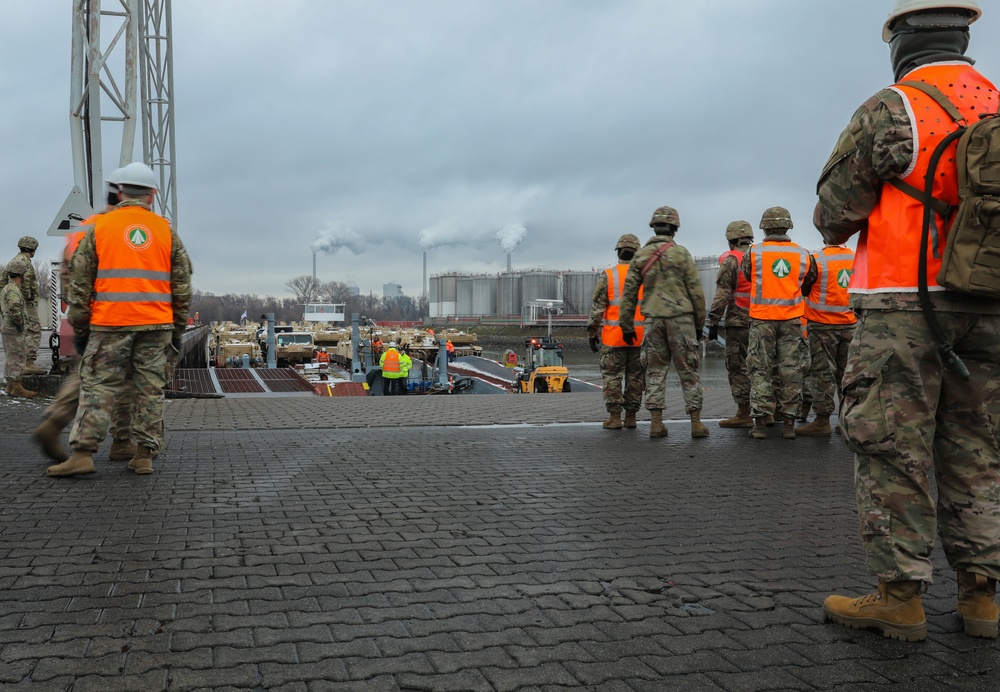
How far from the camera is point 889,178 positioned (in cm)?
293

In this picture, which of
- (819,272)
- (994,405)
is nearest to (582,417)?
(819,272)

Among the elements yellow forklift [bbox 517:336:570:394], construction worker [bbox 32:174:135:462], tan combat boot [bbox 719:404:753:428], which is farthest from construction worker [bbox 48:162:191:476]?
yellow forklift [bbox 517:336:570:394]

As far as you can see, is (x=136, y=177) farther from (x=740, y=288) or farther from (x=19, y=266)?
(x=19, y=266)

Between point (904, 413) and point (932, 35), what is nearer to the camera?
point (904, 413)

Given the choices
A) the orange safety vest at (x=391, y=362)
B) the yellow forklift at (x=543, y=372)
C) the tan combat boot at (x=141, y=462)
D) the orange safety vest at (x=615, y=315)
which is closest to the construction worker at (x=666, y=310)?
the orange safety vest at (x=615, y=315)

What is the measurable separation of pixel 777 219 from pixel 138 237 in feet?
18.7

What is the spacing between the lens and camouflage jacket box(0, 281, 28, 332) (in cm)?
1136

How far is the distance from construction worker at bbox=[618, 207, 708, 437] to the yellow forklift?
1408cm

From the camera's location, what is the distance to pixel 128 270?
5.62m

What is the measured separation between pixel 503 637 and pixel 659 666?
19.9 inches

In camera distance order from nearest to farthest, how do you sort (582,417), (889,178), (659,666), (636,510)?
1. (659,666)
2. (889,178)
3. (636,510)
4. (582,417)

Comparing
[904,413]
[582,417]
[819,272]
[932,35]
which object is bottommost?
[582,417]

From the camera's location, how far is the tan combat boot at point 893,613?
2.76 metres

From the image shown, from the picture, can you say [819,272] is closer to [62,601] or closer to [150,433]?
[150,433]
